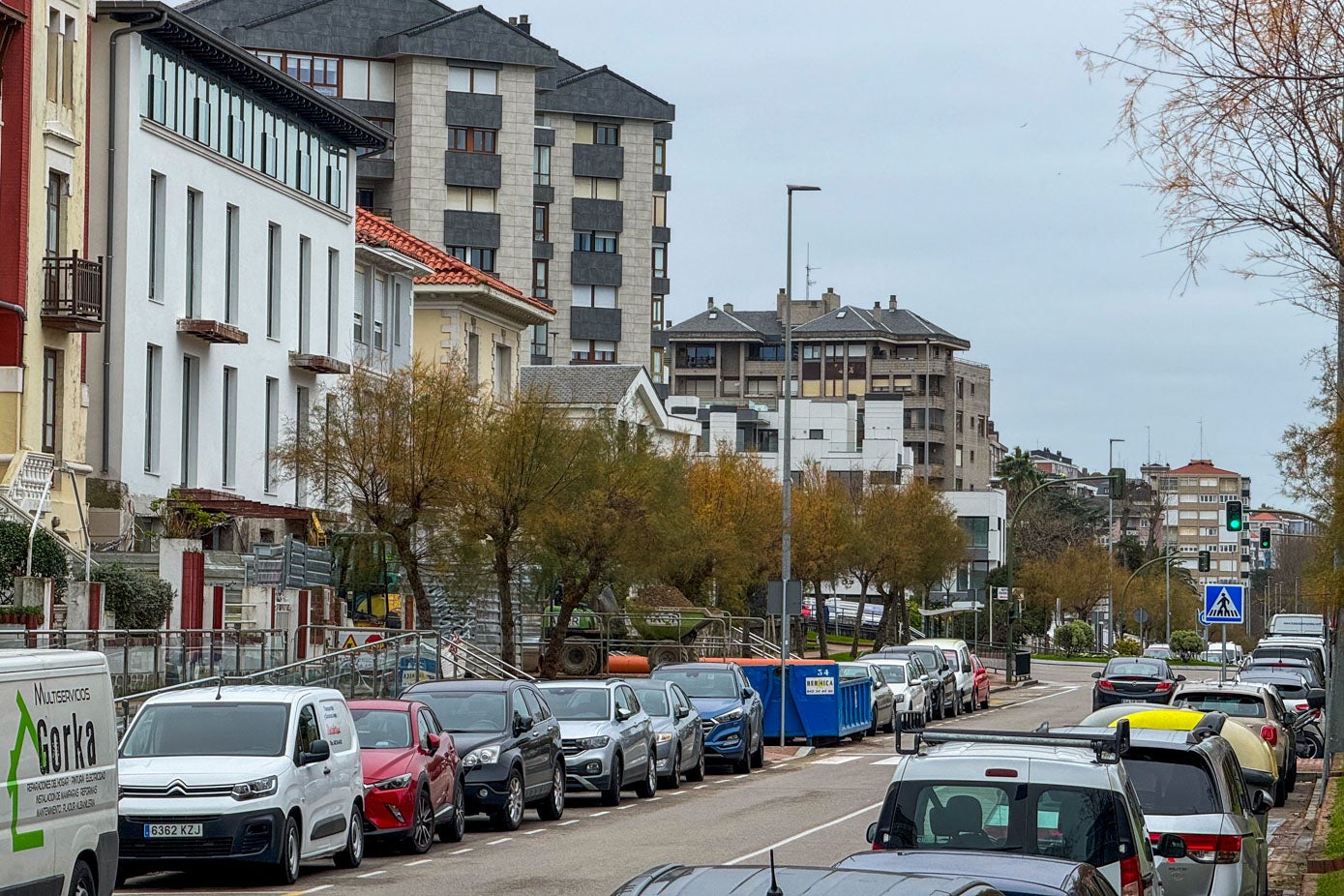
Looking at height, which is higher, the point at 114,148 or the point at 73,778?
the point at 114,148

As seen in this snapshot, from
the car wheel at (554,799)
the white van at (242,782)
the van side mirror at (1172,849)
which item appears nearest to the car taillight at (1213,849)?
the van side mirror at (1172,849)

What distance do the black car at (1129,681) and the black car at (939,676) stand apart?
3.72 m

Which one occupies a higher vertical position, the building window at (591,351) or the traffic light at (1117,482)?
the building window at (591,351)

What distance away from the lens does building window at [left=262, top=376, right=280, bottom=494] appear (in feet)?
158

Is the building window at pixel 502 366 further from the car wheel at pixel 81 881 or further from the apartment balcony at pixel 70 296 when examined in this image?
the car wheel at pixel 81 881

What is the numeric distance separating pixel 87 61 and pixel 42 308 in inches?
206

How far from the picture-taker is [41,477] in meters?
36.2

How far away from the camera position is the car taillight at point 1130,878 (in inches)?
403

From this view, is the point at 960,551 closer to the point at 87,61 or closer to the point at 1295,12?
the point at 87,61

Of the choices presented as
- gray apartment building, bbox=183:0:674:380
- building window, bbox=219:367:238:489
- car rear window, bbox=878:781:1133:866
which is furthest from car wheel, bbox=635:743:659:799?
gray apartment building, bbox=183:0:674:380

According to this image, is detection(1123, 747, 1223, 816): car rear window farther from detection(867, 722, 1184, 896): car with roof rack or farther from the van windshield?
the van windshield

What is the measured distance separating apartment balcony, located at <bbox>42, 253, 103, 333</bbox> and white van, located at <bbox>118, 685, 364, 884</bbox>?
19810 millimetres

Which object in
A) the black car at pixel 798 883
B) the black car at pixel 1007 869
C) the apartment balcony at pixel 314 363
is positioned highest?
the apartment balcony at pixel 314 363

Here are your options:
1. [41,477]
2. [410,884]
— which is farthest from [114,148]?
[410,884]
